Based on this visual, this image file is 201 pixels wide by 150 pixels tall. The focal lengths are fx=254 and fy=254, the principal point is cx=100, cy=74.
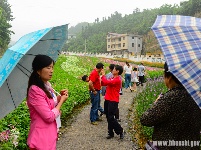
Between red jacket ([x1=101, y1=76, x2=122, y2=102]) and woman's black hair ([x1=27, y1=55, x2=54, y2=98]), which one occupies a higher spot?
woman's black hair ([x1=27, y1=55, x2=54, y2=98])

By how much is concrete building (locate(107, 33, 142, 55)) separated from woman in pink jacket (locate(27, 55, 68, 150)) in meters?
66.3

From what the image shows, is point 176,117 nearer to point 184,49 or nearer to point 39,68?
point 184,49

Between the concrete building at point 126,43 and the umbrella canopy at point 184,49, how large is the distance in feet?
218

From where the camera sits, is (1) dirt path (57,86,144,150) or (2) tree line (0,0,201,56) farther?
(2) tree line (0,0,201,56)

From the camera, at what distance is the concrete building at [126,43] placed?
68.4 metres

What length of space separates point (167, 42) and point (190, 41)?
0.19m

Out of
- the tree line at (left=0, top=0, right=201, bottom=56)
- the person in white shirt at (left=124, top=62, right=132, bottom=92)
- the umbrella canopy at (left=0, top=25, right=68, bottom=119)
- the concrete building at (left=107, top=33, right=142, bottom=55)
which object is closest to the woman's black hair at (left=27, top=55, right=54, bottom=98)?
the umbrella canopy at (left=0, top=25, right=68, bottom=119)

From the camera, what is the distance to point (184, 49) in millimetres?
2137

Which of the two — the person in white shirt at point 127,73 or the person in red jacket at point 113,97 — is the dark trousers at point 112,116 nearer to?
the person in red jacket at point 113,97

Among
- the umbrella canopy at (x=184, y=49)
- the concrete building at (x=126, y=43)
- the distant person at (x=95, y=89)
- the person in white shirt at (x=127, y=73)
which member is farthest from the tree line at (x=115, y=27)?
the umbrella canopy at (x=184, y=49)

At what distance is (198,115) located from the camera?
7.43 feet

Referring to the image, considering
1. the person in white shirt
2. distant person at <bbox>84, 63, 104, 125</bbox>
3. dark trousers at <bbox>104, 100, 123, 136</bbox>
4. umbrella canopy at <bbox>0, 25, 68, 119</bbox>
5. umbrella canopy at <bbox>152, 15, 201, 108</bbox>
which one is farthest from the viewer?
the person in white shirt

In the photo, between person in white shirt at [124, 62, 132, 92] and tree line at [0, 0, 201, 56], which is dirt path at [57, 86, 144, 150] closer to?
person in white shirt at [124, 62, 132, 92]

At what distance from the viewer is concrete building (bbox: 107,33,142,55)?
68375 millimetres
